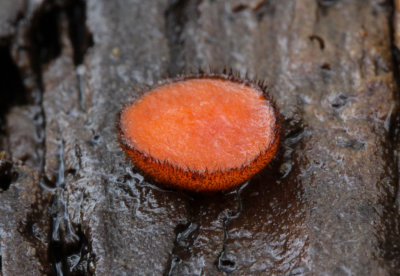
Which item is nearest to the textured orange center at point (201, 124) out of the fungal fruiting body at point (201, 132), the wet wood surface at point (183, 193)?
the fungal fruiting body at point (201, 132)

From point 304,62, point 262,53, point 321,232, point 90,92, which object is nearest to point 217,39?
point 262,53

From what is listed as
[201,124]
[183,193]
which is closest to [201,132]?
[201,124]

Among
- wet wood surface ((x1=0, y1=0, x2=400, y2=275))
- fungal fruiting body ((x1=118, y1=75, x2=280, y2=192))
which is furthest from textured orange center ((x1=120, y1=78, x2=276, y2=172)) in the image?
wet wood surface ((x1=0, y1=0, x2=400, y2=275))

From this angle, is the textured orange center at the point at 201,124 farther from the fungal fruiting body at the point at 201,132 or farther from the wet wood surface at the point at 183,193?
the wet wood surface at the point at 183,193

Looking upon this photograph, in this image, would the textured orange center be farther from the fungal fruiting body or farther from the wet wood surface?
the wet wood surface

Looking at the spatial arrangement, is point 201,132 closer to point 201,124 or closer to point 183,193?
point 201,124

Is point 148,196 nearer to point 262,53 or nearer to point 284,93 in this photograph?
point 284,93

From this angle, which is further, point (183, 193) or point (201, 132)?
point (183, 193)
